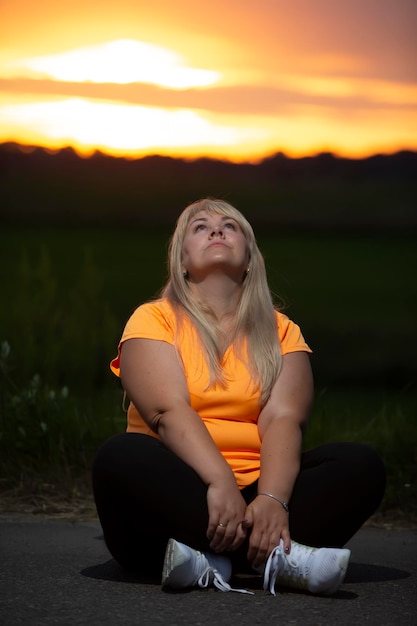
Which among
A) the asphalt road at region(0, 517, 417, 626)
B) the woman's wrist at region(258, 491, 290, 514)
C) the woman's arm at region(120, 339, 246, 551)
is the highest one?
the woman's arm at region(120, 339, 246, 551)

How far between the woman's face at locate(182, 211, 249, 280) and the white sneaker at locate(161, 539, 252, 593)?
0.86 meters

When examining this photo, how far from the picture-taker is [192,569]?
283 cm

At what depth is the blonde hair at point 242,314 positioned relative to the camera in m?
3.19

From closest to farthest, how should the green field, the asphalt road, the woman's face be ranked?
the asphalt road → the woman's face → the green field

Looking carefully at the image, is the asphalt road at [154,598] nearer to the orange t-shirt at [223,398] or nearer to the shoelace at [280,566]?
the shoelace at [280,566]

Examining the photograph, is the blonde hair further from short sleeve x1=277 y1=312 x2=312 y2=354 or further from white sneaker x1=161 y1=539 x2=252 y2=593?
white sneaker x1=161 y1=539 x2=252 y2=593

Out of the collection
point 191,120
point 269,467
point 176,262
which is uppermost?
point 191,120

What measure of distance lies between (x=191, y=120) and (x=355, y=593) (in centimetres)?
255

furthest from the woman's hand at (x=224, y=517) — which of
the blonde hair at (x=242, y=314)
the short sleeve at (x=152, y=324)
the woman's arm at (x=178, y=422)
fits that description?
the short sleeve at (x=152, y=324)

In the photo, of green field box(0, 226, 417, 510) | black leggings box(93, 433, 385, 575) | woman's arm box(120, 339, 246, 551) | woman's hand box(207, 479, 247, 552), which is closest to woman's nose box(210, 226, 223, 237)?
woman's arm box(120, 339, 246, 551)

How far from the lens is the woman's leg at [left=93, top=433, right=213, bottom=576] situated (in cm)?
294

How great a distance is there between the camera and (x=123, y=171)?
4910 mm

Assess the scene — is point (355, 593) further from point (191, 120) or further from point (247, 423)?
point (191, 120)

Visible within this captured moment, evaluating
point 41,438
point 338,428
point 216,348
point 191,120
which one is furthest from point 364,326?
point 216,348
